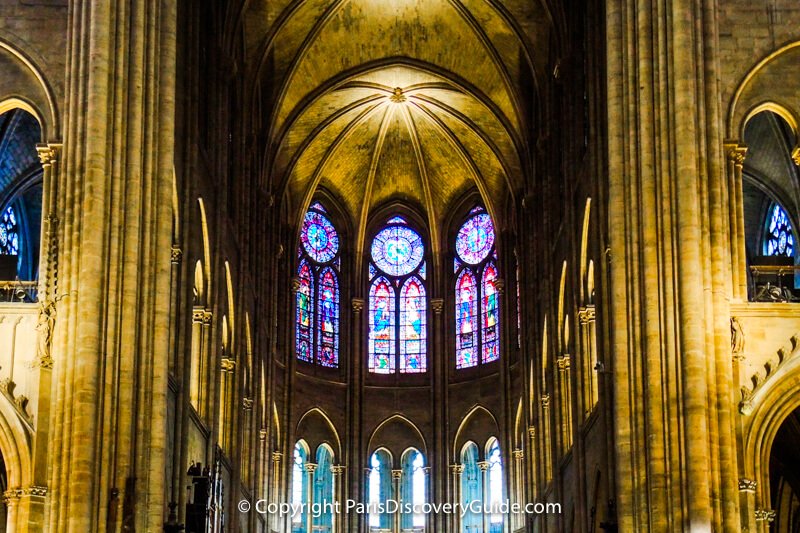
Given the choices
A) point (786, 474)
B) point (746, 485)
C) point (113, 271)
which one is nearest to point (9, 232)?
point (113, 271)

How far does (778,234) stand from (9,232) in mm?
22463

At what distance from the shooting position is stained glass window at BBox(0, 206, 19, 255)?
44.3m

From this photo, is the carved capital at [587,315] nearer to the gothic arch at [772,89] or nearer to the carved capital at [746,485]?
the gothic arch at [772,89]

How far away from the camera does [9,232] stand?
4475cm

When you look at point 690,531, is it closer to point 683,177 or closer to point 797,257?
point 683,177

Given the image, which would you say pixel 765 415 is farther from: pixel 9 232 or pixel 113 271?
pixel 9 232

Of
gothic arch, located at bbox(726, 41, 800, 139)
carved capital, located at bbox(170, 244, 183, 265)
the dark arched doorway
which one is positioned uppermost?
gothic arch, located at bbox(726, 41, 800, 139)

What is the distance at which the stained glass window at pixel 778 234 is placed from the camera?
4359cm

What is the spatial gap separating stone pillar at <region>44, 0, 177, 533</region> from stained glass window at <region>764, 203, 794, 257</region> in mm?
19345

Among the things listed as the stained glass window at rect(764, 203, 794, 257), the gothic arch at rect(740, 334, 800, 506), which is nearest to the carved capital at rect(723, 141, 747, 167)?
the gothic arch at rect(740, 334, 800, 506)

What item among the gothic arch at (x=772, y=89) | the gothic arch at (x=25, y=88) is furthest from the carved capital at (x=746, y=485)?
the gothic arch at (x=25, y=88)

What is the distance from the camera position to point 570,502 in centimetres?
4400

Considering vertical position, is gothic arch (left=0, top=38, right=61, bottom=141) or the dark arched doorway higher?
gothic arch (left=0, top=38, right=61, bottom=141)

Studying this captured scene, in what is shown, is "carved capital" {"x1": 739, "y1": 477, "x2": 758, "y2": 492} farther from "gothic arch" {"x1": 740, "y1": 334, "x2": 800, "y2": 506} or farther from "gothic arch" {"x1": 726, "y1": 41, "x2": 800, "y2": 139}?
"gothic arch" {"x1": 726, "y1": 41, "x2": 800, "y2": 139}
